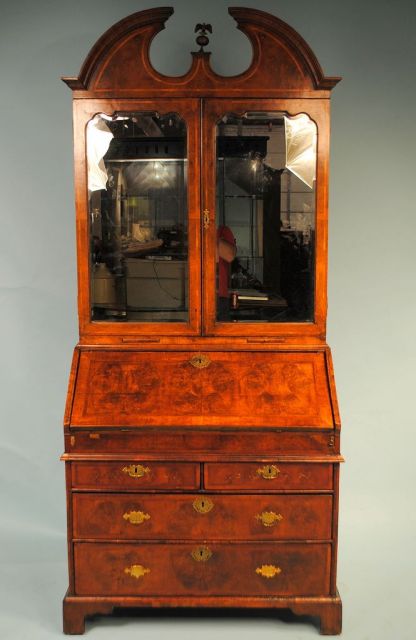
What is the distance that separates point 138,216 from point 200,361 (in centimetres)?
66

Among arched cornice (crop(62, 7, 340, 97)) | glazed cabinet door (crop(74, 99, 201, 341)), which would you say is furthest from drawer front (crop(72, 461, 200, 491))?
arched cornice (crop(62, 7, 340, 97))

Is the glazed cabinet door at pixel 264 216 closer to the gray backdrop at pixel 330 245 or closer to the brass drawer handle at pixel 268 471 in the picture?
the brass drawer handle at pixel 268 471

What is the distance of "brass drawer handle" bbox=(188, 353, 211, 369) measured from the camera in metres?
3.05

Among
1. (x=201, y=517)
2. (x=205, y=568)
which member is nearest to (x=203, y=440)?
(x=201, y=517)

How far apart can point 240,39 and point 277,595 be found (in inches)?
104

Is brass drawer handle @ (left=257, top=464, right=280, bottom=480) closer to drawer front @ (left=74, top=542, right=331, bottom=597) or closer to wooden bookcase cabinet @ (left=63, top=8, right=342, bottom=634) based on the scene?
wooden bookcase cabinet @ (left=63, top=8, right=342, bottom=634)

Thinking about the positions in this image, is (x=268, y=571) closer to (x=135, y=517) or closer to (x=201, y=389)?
(x=135, y=517)

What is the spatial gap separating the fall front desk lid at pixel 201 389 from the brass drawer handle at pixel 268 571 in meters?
0.58

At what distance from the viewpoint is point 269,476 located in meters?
2.92

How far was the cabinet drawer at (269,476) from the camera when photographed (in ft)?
9.55

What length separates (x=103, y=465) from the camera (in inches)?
115

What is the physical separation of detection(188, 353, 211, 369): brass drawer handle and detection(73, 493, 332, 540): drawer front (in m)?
0.52

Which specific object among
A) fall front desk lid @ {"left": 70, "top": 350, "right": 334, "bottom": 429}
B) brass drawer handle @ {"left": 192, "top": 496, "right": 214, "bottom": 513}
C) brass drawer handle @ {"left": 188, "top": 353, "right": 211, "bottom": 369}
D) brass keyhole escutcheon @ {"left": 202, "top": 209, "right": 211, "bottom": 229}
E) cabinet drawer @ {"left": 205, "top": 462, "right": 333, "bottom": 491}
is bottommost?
brass drawer handle @ {"left": 192, "top": 496, "right": 214, "bottom": 513}
